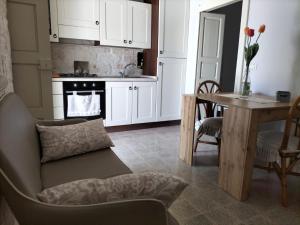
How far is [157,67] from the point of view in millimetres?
3961

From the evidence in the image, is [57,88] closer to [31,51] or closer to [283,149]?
[31,51]

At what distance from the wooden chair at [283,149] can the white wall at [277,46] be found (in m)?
0.86

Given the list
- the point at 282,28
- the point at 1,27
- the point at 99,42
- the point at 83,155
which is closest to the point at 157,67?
the point at 99,42

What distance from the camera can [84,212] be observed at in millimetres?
718

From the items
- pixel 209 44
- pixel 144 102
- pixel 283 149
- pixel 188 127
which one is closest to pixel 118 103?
pixel 144 102

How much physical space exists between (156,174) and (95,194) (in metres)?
0.23

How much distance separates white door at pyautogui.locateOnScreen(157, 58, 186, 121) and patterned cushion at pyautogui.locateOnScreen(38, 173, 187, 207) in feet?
10.7

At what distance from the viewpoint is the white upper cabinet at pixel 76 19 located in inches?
128

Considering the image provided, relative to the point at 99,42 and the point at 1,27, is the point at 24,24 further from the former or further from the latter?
the point at 99,42

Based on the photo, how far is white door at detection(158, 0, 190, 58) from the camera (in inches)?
151

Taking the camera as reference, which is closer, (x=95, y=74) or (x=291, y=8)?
(x=291, y=8)

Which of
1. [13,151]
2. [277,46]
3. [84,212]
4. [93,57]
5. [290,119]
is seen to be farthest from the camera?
[93,57]

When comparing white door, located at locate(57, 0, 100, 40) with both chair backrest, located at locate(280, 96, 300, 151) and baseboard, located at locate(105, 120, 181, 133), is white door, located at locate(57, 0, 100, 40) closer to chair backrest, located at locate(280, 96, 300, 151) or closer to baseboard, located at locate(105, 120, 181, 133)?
baseboard, located at locate(105, 120, 181, 133)

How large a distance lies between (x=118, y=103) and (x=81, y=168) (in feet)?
7.55
